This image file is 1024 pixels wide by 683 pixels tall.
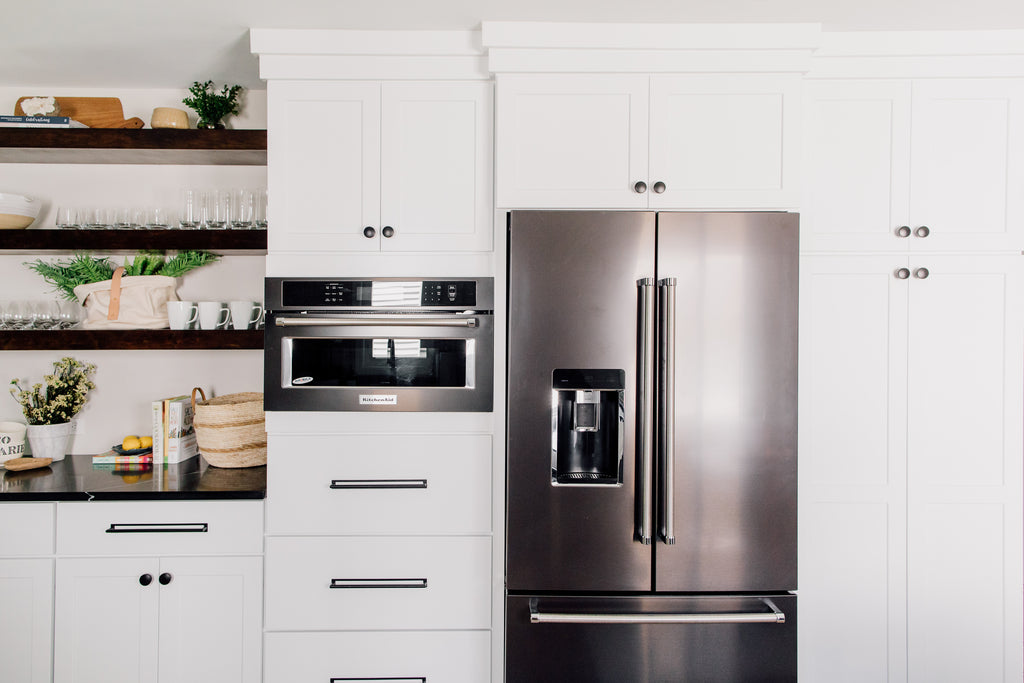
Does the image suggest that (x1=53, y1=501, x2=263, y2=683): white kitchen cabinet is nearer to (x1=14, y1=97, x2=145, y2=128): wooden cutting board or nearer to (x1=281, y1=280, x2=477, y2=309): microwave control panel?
(x1=281, y1=280, x2=477, y2=309): microwave control panel

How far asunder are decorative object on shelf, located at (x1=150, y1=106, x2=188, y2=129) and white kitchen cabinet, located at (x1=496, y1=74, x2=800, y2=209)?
1318 millimetres

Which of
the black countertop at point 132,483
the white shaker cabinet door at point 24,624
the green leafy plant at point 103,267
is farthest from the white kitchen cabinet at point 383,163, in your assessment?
the white shaker cabinet door at point 24,624

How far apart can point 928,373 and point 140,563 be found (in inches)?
106

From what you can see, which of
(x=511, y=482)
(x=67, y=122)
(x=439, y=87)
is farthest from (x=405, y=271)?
(x=67, y=122)

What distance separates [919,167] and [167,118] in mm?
2738

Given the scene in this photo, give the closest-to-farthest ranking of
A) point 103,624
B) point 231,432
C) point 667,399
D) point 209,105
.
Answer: point 667,399 < point 103,624 < point 231,432 < point 209,105

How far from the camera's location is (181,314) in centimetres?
219

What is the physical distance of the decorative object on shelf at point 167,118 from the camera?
2207 mm

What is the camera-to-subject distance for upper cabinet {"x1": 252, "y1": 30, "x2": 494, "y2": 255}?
1880 mm

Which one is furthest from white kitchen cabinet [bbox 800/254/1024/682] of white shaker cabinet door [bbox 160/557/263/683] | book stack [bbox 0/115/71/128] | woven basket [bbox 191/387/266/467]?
book stack [bbox 0/115/71/128]

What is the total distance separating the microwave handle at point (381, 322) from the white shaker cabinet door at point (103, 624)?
0.95m

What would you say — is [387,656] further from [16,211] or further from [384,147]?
[16,211]

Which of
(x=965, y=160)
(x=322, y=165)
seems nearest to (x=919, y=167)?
(x=965, y=160)

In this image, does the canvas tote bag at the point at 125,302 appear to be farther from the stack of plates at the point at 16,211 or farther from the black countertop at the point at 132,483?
the black countertop at the point at 132,483
